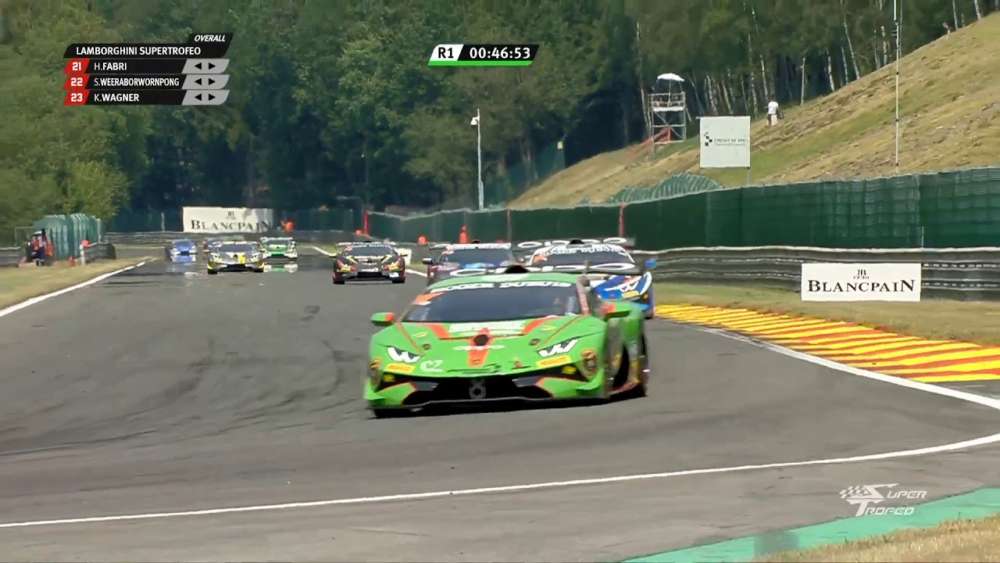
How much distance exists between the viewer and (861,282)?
33.5 meters

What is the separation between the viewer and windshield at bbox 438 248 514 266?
129ft

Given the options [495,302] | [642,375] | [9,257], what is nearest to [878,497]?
[495,302]

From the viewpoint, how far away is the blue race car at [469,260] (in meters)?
38.7

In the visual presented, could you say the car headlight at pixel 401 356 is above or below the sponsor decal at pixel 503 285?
below

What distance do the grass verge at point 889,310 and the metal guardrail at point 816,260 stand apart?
281 millimetres

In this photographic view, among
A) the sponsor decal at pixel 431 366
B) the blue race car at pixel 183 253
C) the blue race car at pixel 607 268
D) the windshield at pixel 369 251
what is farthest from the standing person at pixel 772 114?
the sponsor decal at pixel 431 366

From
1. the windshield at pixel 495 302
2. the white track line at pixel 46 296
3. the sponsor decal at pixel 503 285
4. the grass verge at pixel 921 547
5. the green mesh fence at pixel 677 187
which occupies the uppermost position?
the green mesh fence at pixel 677 187

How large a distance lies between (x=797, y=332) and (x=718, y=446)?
536 inches

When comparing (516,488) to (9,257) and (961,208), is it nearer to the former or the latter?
(961,208)

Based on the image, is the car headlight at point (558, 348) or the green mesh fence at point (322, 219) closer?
the car headlight at point (558, 348)

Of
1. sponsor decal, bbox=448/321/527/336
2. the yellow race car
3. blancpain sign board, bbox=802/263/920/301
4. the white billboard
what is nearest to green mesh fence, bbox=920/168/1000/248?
blancpain sign board, bbox=802/263/920/301

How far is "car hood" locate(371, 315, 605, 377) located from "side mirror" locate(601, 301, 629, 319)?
0.21 meters

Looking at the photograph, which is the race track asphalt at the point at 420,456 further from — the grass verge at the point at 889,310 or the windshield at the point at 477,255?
the windshield at the point at 477,255

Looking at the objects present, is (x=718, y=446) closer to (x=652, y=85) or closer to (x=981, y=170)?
(x=981, y=170)
